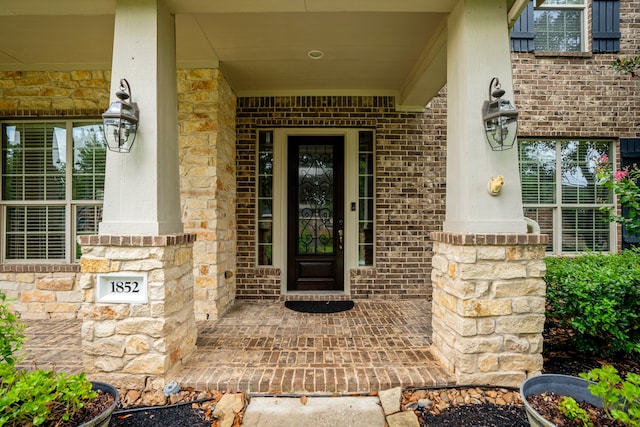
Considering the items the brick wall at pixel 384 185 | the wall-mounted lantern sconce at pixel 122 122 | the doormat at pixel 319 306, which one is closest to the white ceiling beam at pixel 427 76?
the brick wall at pixel 384 185

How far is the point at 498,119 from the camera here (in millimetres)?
2143

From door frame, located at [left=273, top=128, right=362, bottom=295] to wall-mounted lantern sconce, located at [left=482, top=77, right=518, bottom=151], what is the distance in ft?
7.03

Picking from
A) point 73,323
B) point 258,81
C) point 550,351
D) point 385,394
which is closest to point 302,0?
point 258,81

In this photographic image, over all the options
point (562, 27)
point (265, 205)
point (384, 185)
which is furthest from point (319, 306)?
point (562, 27)

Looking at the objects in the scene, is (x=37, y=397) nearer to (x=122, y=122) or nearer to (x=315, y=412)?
(x=315, y=412)

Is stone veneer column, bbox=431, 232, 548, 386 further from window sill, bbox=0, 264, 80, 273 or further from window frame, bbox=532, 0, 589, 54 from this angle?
window sill, bbox=0, 264, 80, 273

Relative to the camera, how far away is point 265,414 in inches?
76.7

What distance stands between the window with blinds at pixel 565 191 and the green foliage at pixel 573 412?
3439mm

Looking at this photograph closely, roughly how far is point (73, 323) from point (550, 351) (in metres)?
4.57

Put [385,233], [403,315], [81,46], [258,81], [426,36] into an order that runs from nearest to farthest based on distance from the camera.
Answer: [426,36]
[81,46]
[403,315]
[258,81]
[385,233]

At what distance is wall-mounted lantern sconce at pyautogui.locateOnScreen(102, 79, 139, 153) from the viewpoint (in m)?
2.09

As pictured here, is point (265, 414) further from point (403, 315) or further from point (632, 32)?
point (632, 32)

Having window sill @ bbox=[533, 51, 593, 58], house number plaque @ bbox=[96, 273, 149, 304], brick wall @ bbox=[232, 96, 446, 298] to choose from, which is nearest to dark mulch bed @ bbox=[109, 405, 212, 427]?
house number plaque @ bbox=[96, 273, 149, 304]

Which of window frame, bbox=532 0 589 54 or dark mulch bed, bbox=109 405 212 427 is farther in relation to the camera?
window frame, bbox=532 0 589 54
